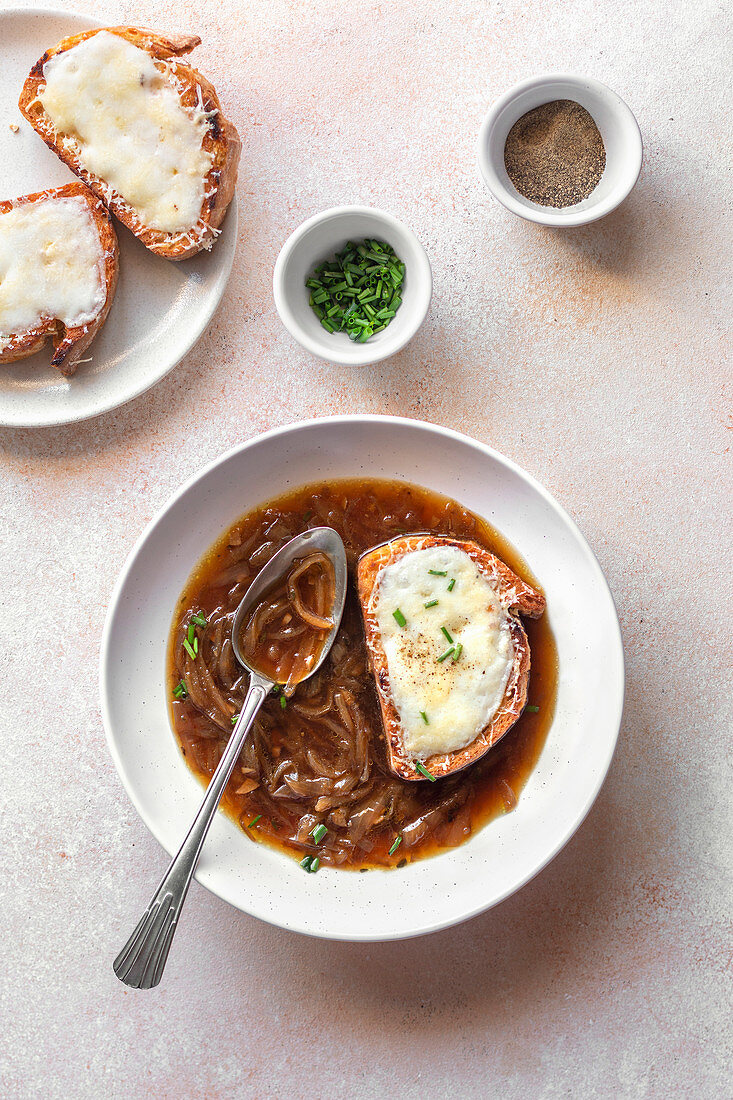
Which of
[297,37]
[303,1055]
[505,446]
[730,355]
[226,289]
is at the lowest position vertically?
[303,1055]

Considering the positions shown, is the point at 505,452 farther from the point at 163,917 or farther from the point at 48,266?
the point at 163,917

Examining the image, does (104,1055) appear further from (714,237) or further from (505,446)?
(714,237)

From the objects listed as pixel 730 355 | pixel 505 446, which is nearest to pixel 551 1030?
pixel 505 446

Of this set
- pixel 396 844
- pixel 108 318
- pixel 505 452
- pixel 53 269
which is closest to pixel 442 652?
pixel 396 844

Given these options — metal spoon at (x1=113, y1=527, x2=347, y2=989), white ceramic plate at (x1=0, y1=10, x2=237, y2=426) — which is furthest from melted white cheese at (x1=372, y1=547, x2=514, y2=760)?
white ceramic plate at (x1=0, y1=10, x2=237, y2=426)

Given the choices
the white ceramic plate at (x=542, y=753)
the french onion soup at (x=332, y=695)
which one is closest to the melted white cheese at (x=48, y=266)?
the white ceramic plate at (x=542, y=753)

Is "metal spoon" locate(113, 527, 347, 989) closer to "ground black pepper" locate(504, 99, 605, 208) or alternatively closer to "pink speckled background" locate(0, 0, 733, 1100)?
"pink speckled background" locate(0, 0, 733, 1100)

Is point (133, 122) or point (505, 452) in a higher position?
point (133, 122)

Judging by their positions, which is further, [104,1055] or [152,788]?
[104,1055]
